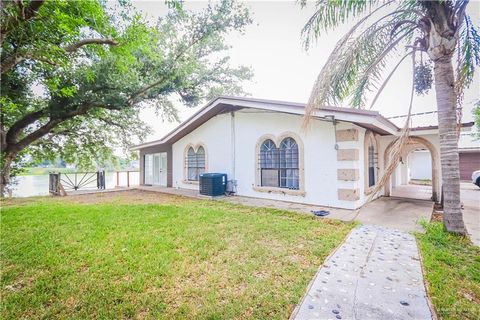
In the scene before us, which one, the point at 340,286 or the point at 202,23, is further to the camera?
the point at 202,23

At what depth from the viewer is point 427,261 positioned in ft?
11.5

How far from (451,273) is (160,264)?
14.2ft

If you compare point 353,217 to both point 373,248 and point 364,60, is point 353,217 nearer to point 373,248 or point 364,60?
point 373,248

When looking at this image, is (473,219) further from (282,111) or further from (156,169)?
(156,169)

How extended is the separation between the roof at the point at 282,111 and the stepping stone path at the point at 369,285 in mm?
3151

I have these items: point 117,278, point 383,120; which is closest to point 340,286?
point 117,278

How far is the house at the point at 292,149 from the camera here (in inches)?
267

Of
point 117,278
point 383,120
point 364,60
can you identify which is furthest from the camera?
point 383,120

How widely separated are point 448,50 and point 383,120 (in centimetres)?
205

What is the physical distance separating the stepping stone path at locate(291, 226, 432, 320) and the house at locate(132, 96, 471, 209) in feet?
9.33

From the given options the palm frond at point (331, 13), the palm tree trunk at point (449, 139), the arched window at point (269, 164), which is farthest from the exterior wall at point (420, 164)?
the palm frond at point (331, 13)

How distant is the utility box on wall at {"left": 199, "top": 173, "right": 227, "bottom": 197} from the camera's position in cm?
936

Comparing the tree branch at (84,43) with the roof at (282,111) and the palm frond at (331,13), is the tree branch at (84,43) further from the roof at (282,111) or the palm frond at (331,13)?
the palm frond at (331,13)

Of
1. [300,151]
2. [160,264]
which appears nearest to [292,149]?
[300,151]
